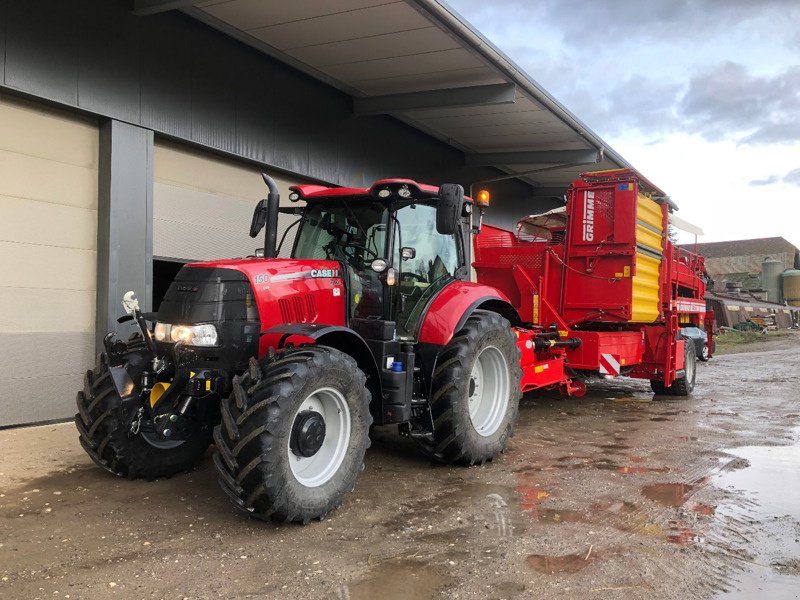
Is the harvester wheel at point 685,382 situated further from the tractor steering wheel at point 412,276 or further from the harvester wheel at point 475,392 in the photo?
the tractor steering wheel at point 412,276

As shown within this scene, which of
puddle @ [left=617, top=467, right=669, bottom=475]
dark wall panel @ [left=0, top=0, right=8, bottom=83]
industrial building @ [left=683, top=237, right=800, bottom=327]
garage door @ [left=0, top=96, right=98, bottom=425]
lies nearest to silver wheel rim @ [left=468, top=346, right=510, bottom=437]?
puddle @ [left=617, top=467, right=669, bottom=475]

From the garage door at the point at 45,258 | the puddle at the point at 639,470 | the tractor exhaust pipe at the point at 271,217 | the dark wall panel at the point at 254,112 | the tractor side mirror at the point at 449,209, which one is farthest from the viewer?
the dark wall panel at the point at 254,112

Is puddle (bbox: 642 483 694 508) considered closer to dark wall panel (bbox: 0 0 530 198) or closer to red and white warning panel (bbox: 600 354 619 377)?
red and white warning panel (bbox: 600 354 619 377)

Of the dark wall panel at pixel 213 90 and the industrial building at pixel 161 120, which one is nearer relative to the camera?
the industrial building at pixel 161 120

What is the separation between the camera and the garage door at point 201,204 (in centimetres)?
806

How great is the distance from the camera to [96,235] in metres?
7.40

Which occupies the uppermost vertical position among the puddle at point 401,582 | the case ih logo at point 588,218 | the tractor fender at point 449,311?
the case ih logo at point 588,218

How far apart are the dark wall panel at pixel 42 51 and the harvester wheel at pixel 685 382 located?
840 cm

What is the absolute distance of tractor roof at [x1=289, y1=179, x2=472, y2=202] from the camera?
16.3ft

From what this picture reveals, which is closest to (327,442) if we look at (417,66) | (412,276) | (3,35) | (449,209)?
(412,276)

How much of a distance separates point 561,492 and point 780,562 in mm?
1520

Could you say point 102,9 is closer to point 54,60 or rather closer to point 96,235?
point 54,60

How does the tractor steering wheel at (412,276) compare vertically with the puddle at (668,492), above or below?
above

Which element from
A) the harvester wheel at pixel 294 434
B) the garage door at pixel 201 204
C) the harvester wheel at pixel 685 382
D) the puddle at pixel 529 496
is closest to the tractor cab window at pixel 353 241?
the harvester wheel at pixel 294 434
